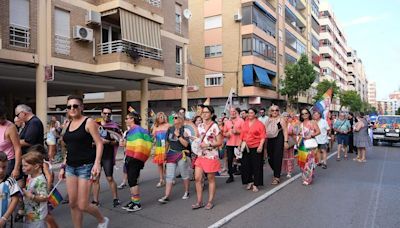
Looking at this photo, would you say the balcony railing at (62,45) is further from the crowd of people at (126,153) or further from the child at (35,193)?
the child at (35,193)

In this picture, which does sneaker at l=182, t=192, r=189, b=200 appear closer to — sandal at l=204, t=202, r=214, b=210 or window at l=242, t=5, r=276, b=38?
sandal at l=204, t=202, r=214, b=210

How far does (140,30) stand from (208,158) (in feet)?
44.6

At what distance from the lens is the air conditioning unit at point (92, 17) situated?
16.8 m

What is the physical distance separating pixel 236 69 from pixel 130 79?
14.1 m

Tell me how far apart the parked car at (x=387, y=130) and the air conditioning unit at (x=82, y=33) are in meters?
15.9

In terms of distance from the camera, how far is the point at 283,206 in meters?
6.56

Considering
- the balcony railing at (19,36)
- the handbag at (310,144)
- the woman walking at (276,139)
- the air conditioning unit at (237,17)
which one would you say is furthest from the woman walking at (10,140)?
the air conditioning unit at (237,17)

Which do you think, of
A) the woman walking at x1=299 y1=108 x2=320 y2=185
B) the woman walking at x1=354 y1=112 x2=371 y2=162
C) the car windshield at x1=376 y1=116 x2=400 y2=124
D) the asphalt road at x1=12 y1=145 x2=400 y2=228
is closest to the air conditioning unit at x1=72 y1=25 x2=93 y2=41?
the asphalt road at x1=12 y1=145 x2=400 y2=228

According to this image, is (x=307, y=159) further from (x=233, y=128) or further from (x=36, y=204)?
(x=36, y=204)

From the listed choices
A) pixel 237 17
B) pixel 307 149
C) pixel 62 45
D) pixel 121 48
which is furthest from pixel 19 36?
pixel 237 17

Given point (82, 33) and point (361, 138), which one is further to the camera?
point (82, 33)

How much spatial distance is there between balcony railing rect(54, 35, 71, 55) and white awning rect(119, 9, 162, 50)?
2647 mm

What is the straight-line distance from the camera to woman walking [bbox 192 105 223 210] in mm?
6297

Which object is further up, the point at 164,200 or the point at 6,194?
the point at 6,194
